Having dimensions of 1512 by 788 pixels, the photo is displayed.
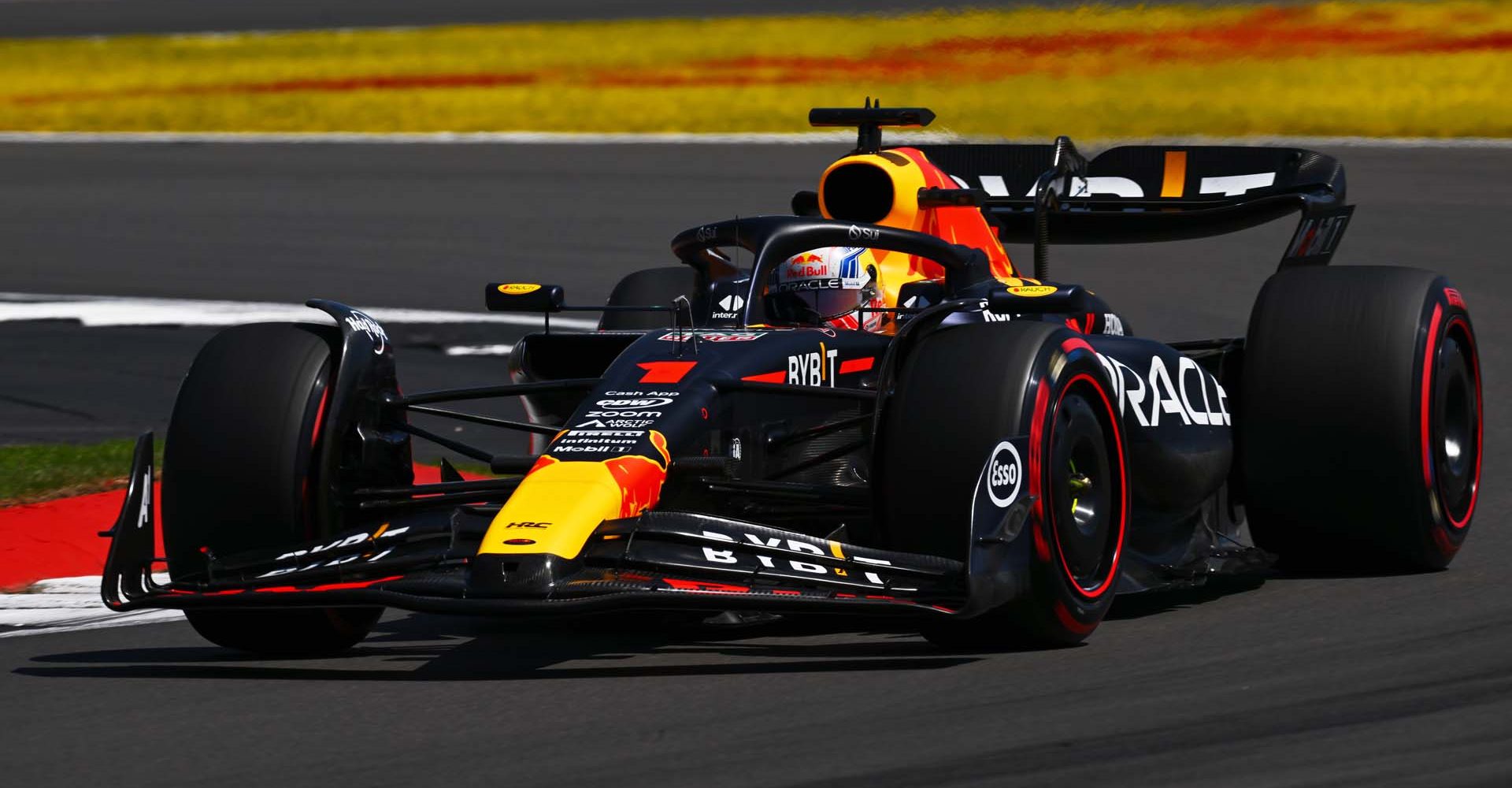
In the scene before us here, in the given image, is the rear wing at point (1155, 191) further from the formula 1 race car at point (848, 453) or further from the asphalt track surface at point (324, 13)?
the asphalt track surface at point (324, 13)

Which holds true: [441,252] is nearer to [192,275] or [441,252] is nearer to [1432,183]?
[192,275]

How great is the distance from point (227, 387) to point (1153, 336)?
7.80m

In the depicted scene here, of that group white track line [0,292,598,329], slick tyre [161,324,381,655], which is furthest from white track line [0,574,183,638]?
white track line [0,292,598,329]

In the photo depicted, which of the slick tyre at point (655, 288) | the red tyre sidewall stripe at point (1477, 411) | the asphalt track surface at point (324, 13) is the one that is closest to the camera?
the red tyre sidewall stripe at point (1477, 411)

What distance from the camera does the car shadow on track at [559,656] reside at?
20.3ft

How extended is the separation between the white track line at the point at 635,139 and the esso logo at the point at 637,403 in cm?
1255

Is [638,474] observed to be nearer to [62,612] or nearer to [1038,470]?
[1038,470]

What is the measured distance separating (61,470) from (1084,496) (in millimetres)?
4947

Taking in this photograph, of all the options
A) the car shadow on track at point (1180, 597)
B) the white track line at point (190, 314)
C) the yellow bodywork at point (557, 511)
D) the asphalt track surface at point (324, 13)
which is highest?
the asphalt track surface at point (324, 13)

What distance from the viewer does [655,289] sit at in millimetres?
9633

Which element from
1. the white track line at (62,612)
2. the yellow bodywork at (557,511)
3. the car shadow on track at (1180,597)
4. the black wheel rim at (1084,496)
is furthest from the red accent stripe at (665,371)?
the white track line at (62,612)

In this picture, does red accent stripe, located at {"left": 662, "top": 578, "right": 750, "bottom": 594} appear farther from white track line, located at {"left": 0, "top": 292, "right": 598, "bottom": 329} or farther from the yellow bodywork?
white track line, located at {"left": 0, "top": 292, "right": 598, "bottom": 329}

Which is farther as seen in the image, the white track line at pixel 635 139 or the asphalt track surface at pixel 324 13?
the asphalt track surface at pixel 324 13

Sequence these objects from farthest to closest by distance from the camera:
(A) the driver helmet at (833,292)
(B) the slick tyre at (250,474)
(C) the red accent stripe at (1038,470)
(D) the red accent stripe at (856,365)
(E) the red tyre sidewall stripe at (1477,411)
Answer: (E) the red tyre sidewall stripe at (1477,411) → (A) the driver helmet at (833,292) → (D) the red accent stripe at (856,365) → (B) the slick tyre at (250,474) → (C) the red accent stripe at (1038,470)
